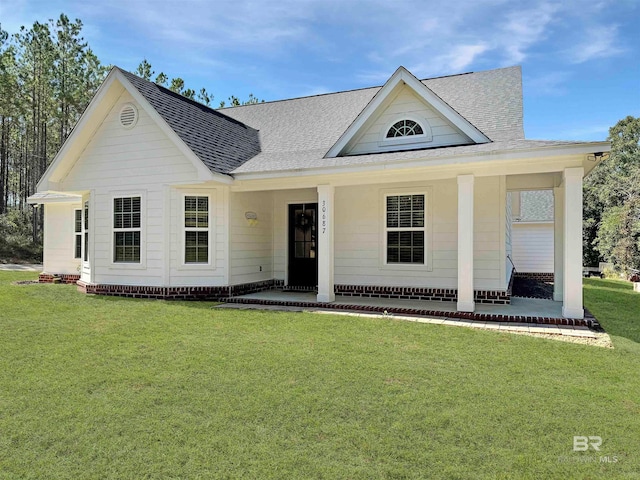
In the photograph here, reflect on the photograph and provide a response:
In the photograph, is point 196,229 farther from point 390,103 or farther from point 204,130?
point 390,103

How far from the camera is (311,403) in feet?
12.1

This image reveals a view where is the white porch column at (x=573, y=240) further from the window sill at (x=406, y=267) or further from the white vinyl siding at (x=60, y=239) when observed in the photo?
the white vinyl siding at (x=60, y=239)

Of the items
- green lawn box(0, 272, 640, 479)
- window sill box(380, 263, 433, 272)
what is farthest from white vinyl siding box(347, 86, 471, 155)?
green lawn box(0, 272, 640, 479)

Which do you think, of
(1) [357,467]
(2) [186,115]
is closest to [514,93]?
(2) [186,115]

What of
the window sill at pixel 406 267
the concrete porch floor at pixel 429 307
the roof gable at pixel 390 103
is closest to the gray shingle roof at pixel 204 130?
the roof gable at pixel 390 103

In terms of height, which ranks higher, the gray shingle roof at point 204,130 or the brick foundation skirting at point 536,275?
the gray shingle roof at point 204,130

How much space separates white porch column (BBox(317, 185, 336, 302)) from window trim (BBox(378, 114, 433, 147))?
180 centimetres

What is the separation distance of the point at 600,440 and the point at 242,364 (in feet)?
11.4

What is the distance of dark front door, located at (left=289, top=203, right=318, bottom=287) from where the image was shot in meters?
11.2

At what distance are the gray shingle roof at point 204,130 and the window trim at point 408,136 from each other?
3.72m

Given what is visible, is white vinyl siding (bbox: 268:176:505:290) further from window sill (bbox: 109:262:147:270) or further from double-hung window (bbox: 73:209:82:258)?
double-hung window (bbox: 73:209:82:258)

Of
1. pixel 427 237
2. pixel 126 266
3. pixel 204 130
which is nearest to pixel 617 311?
pixel 427 237

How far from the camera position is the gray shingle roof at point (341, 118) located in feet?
29.3

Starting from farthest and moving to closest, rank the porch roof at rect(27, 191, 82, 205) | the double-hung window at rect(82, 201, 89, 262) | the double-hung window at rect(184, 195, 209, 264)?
the porch roof at rect(27, 191, 82, 205) < the double-hung window at rect(82, 201, 89, 262) < the double-hung window at rect(184, 195, 209, 264)
